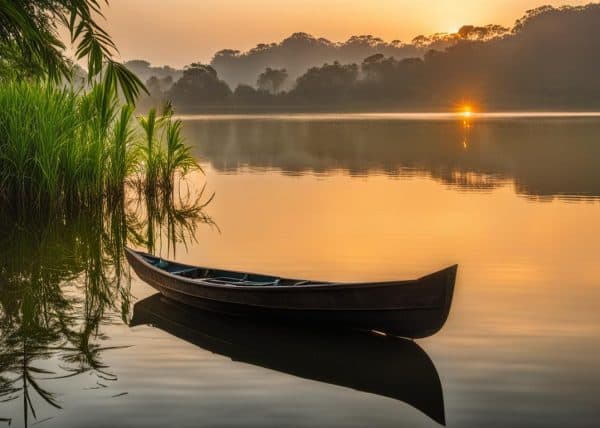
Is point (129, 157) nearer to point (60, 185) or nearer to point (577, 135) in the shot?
point (60, 185)

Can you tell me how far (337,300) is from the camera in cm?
1068

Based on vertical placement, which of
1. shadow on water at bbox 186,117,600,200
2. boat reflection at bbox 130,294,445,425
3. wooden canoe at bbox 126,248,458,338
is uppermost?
shadow on water at bbox 186,117,600,200

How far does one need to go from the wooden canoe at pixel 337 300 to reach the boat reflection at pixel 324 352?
175mm

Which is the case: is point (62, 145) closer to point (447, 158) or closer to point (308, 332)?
point (308, 332)

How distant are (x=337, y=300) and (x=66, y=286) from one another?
206 inches

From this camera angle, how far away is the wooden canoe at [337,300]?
1017 cm

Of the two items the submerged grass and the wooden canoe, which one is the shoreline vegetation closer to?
the submerged grass

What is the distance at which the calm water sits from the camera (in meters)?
8.66

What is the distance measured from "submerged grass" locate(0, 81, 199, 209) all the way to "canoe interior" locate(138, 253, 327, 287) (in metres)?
5.88

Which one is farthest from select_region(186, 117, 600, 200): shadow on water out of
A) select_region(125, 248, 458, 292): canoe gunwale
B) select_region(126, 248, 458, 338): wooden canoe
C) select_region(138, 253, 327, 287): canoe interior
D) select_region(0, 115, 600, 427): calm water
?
select_region(126, 248, 458, 338): wooden canoe

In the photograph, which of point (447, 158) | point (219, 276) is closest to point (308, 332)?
point (219, 276)

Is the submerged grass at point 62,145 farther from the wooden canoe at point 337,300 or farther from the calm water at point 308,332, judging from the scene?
the wooden canoe at point 337,300

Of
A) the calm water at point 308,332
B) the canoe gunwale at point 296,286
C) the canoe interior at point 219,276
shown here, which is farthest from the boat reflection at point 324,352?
the canoe interior at point 219,276

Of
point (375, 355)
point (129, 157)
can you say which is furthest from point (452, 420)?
point (129, 157)
